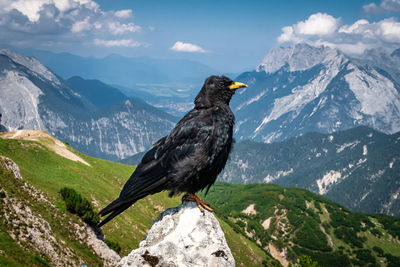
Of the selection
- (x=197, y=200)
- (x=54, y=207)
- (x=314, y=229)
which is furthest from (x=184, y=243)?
(x=314, y=229)

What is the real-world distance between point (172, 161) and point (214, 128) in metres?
1.79

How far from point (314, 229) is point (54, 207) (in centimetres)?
15459

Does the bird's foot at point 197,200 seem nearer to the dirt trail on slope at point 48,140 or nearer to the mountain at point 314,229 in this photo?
the dirt trail on slope at point 48,140

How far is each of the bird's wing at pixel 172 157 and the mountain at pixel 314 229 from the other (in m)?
125

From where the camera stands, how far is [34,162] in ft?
132

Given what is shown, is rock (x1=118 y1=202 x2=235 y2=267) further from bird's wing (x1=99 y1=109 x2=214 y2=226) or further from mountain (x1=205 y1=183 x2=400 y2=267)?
mountain (x1=205 y1=183 x2=400 y2=267)

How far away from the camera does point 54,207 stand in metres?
28.1

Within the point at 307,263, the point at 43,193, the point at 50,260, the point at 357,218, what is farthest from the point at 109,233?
the point at 357,218

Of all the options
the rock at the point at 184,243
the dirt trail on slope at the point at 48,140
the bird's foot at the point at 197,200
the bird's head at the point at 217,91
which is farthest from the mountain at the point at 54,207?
the bird's head at the point at 217,91

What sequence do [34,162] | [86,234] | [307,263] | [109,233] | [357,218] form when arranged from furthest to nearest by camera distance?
1. [357,218]
2. [307,263]
3. [34,162]
4. [109,233]
5. [86,234]

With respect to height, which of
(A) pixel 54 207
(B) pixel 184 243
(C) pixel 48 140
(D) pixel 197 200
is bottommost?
(A) pixel 54 207

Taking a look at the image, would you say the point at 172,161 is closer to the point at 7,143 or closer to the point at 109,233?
the point at 109,233

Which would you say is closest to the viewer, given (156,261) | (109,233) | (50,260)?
(156,261)

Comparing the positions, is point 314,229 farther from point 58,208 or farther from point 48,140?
point 58,208
